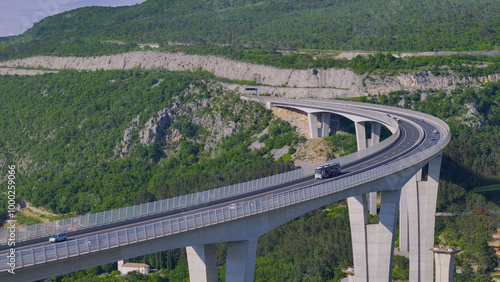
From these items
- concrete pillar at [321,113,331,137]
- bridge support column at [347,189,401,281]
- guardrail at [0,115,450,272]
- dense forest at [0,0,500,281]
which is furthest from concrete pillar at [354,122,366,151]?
guardrail at [0,115,450,272]

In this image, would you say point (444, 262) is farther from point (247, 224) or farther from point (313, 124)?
point (313, 124)

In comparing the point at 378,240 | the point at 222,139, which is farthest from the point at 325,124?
the point at 378,240

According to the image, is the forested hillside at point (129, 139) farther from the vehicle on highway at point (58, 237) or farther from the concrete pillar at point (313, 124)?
the vehicle on highway at point (58, 237)

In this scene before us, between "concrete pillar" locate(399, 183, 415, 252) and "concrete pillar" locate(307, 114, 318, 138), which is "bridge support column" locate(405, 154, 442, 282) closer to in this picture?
"concrete pillar" locate(399, 183, 415, 252)

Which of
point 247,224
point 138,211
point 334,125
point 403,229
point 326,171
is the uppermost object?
point 138,211

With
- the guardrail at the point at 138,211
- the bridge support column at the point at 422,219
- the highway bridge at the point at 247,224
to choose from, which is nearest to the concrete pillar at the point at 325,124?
the highway bridge at the point at 247,224

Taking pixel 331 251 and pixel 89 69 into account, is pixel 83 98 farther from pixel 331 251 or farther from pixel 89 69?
pixel 331 251

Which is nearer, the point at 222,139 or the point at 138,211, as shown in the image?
the point at 138,211
